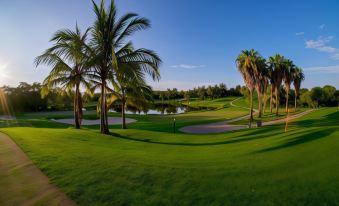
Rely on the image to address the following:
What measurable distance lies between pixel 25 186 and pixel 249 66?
3333 cm

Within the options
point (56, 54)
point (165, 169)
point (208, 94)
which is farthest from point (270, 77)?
point (208, 94)

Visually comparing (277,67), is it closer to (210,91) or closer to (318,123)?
(318,123)

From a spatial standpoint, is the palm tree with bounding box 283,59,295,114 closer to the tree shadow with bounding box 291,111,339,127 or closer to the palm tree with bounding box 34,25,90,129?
the tree shadow with bounding box 291,111,339,127

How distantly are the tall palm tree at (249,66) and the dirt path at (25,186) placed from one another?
103 feet

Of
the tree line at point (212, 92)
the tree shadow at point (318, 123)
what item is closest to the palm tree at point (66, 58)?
the tree shadow at point (318, 123)

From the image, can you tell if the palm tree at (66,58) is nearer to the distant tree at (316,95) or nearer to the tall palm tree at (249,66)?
the tall palm tree at (249,66)

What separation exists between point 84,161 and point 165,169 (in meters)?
2.61

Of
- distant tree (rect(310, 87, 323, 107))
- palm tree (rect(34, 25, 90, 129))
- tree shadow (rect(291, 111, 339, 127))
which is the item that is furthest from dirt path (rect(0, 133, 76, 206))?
distant tree (rect(310, 87, 323, 107))

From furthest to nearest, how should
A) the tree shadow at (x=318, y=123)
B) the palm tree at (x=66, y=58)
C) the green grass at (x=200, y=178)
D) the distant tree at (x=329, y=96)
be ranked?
the distant tree at (x=329, y=96), the tree shadow at (x=318, y=123), the palm tree at (x=66, y=58), the green grass at (x=200, y=178)

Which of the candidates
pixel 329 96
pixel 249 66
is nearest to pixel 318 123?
pixel 249 66

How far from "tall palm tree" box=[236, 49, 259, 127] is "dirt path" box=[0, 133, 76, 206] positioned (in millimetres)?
31392

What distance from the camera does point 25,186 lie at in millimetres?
5195

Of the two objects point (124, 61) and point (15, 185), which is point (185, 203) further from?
point (124, 61)

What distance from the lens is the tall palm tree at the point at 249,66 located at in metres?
33.6
